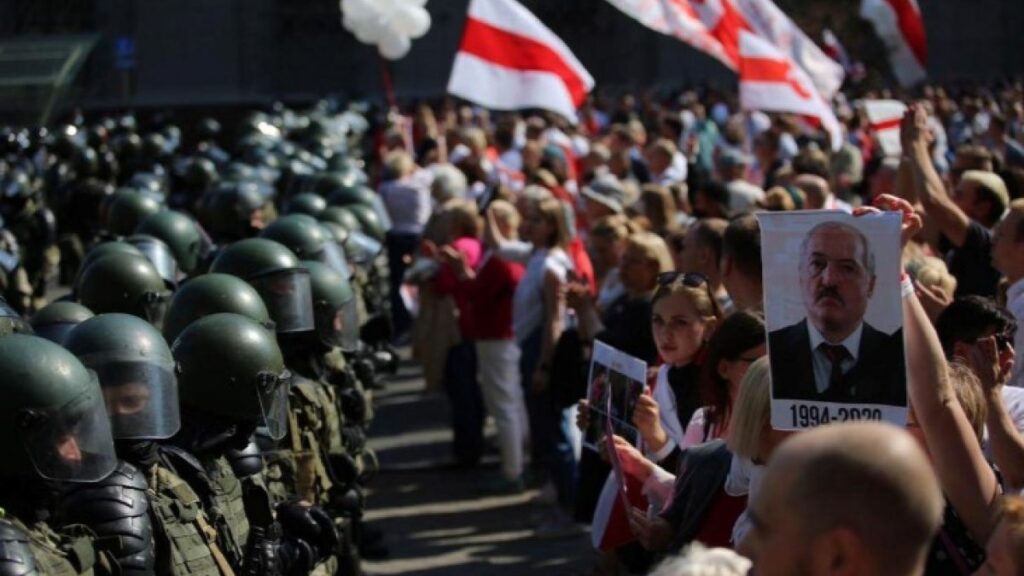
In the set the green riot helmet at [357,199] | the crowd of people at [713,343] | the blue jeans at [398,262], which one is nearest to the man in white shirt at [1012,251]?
the crowd of people at [713,343]

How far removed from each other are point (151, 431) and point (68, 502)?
18.3 inches

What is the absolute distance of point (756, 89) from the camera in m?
11.9

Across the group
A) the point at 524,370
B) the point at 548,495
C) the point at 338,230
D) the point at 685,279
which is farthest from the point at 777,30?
the point at 685,279

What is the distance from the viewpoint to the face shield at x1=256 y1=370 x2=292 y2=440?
231 inches

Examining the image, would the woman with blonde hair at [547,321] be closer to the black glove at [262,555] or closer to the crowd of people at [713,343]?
the crowd of people at [713,343]

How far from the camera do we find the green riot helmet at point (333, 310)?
7.71 metres

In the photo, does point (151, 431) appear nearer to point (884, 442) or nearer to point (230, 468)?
point (230, 468)

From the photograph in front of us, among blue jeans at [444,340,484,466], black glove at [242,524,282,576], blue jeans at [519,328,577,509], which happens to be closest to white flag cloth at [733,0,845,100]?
blue jeans at [444,340,484,466]

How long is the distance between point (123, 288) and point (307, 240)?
1612 millimetres

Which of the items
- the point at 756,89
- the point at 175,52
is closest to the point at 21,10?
the point at 175,52

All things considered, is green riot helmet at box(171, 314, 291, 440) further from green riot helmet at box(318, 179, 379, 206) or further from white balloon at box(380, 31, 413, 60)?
white balloon at box(380, 31, 413, 60)

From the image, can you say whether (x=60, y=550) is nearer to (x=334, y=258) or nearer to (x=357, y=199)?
(x=334, y=258)

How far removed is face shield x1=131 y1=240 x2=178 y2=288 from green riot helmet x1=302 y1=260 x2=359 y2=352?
3.12 ft

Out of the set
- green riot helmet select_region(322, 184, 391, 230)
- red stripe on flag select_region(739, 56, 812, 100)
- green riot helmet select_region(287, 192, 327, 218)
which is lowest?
green riot helmet select_region(322, 184, 391, 230)
